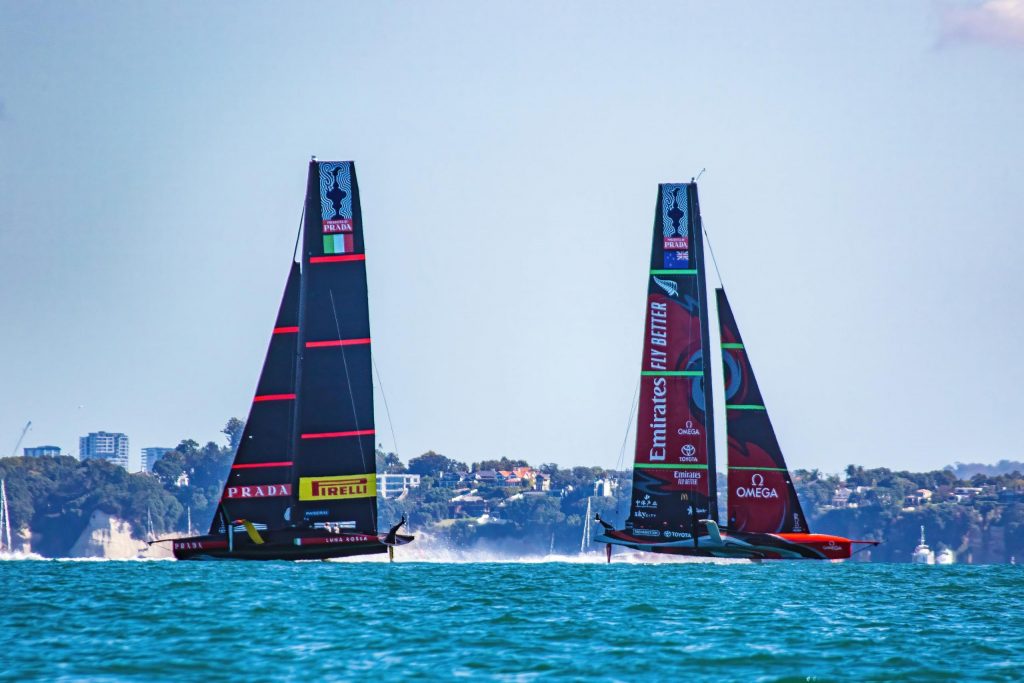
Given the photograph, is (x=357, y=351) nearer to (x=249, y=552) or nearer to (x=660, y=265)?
(x=249, y=552)

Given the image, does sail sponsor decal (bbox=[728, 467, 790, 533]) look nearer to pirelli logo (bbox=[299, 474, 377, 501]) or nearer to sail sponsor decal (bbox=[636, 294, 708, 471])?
sail sponsor decal (bbox=[636, 294, 708, 471])

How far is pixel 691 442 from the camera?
6019 centimetres

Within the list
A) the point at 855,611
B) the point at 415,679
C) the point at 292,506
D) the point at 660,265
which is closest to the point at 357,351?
the point at 292,506

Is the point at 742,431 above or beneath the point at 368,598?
above

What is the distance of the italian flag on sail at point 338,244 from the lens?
55469 millimetres

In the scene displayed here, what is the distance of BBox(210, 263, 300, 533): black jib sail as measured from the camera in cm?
5553

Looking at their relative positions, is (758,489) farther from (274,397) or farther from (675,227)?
(274,397)

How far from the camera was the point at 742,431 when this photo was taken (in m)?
60.5

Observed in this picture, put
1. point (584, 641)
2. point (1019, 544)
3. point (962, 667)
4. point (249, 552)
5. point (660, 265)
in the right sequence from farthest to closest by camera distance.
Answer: point (1019, 544)
point (660, 265)
point (249, 552)
point (584, 641)
point (962, 667)

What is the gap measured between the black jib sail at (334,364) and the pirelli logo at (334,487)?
0.03 meters

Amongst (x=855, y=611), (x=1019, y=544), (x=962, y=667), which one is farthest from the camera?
(x=1019, y=544)

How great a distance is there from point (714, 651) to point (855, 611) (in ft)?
33.9

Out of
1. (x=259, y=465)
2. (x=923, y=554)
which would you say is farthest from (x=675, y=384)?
(x=923, y=554)

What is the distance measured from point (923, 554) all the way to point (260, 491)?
130897mm
